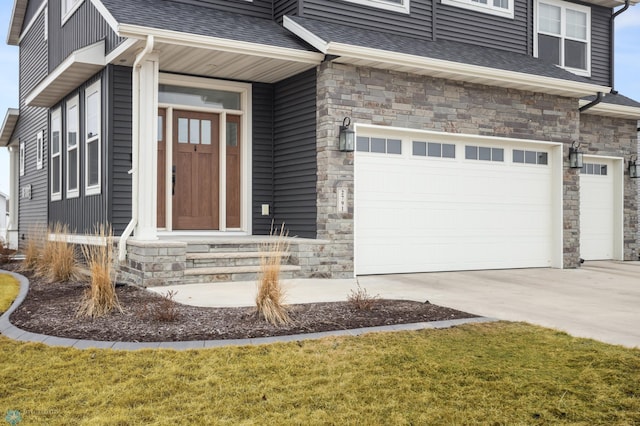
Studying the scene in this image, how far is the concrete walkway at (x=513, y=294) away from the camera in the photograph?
570cm

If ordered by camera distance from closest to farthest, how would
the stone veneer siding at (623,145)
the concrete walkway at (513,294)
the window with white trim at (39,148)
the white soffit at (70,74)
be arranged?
the concrete walkway at (513,294)
the white soffit at (70,74)
the stone veneer siding at (623,145)
the window with white trim at (39,148)

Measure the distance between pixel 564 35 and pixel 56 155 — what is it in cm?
1072

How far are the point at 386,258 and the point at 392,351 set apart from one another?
16.6ft

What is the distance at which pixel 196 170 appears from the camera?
385 inches

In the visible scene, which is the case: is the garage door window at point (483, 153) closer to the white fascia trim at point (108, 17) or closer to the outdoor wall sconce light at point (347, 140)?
the outdoor wall sconce light at point (347, 140)

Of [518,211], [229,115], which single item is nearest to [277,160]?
[229,115]

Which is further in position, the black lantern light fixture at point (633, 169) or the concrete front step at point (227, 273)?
the black lantern light fixture at point (633, 169)

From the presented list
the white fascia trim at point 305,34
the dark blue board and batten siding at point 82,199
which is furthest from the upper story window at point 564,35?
the dark blue board and batten siding at point 82,199

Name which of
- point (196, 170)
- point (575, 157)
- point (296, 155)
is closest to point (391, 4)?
point (296, 155)

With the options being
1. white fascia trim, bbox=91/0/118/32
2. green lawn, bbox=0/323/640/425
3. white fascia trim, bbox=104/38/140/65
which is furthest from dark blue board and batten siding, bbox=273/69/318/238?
green lawn, bbox=0/323/640/425

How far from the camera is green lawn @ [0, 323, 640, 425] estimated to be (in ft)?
10.7

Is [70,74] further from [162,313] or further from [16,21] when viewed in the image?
[16,21]

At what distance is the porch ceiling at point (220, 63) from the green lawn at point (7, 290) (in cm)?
336

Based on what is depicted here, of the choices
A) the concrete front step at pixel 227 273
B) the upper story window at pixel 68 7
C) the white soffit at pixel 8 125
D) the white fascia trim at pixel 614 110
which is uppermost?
the upper story window at pixel 68 7
